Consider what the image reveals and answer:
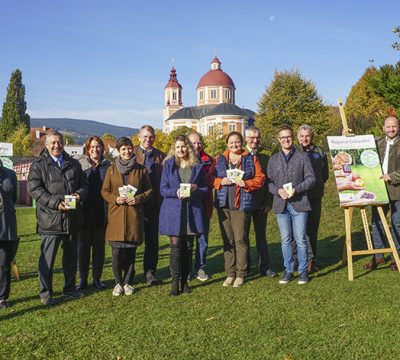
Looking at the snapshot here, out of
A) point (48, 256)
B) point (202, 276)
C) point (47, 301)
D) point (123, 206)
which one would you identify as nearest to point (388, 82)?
point (202, 276)

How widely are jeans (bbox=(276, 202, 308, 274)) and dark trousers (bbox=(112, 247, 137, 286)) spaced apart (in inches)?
79.4

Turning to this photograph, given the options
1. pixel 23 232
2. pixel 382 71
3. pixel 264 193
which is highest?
pixel 382 71

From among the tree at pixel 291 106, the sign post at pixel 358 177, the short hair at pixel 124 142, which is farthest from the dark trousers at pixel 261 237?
the tree at pixel 291 106

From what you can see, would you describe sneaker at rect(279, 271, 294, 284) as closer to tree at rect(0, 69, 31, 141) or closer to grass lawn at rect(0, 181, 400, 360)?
→ grass lawn at rect(0, 181, 400, 360)

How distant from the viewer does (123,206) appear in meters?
5.82

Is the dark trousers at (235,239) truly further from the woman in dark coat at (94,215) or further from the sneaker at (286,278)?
the woman in dark coat at (94,215)

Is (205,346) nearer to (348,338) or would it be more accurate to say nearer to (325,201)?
(348,338)

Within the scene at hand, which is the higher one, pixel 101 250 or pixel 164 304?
pixel 101 250

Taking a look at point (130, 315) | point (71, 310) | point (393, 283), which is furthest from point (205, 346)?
point (393, 283)

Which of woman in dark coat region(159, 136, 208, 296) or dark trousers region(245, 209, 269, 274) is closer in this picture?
woman in dark coat region(159, 136, 208, 296)

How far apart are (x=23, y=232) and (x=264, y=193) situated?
8890 mm

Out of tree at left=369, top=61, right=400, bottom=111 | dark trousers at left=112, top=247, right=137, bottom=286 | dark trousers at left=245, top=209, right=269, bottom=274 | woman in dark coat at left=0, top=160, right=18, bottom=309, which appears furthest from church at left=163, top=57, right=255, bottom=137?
woman in dark coat at left=0, top=160, right=18, bottom=309

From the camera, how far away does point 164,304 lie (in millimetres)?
5422

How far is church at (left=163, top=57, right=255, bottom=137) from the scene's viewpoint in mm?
97875
